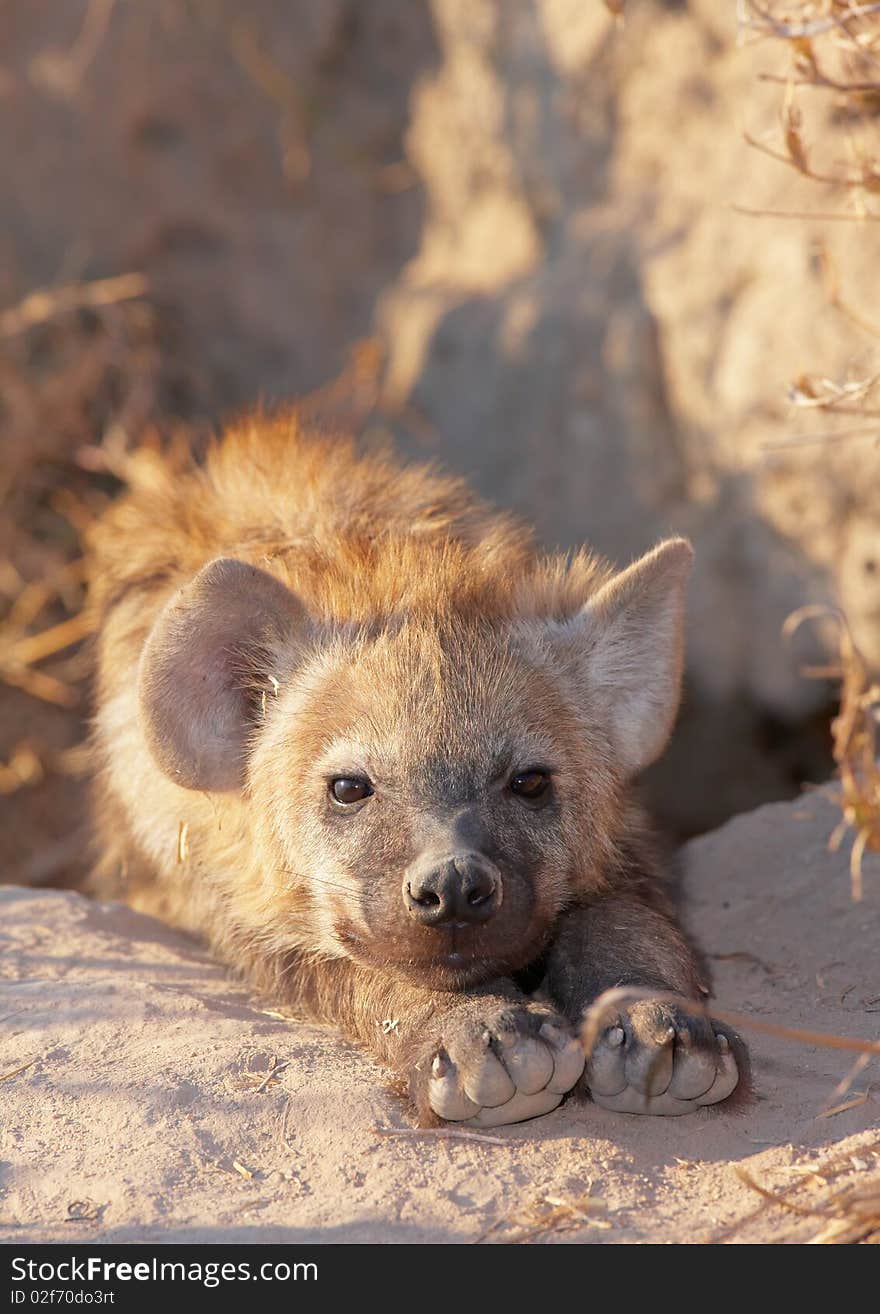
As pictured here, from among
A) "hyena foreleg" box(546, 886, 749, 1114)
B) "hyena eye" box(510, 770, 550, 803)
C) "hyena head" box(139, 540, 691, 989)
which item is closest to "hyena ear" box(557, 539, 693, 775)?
"hyena head" box(139, 540, 691, 989)

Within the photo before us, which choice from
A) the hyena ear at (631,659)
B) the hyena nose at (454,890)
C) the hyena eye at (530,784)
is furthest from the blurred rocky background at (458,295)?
the hyena nose at (454,890)

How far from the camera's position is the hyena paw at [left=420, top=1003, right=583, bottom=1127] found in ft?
6.47

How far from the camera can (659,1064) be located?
200 centimetres

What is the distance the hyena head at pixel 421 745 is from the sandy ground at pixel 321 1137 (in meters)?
0.24

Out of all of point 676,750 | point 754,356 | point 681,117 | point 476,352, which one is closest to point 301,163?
point 476,352

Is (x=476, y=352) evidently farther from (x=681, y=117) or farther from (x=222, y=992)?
(x=222, y=992)

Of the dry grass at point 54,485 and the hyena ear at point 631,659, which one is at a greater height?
the hyena ear at point 631,659

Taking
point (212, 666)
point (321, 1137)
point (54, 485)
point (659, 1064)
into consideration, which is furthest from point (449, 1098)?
point (54, 485)

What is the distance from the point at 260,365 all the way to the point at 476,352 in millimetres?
873

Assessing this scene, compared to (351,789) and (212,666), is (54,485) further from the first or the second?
(351,789)

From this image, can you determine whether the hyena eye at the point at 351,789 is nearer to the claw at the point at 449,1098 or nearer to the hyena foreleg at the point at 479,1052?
the hyena foreleg at the point at 479,1052

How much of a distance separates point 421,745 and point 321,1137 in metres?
0.58

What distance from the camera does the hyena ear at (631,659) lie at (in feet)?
8.18

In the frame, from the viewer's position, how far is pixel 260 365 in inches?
203
